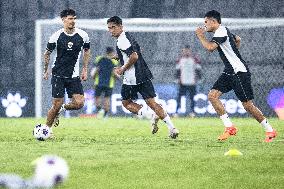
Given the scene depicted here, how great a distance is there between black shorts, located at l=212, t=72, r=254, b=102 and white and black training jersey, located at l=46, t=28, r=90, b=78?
234cm

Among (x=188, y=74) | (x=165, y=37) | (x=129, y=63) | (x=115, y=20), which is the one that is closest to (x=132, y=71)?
(x=129, y=63)

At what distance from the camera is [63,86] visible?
14398 millimetres

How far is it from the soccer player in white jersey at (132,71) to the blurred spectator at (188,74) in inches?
386

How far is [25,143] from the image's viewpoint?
13609 mm

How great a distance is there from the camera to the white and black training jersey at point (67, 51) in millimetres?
14188

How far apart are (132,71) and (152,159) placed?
3.92 metres

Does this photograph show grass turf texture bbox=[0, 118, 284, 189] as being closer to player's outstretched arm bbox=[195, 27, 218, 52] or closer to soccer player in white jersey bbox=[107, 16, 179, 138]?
soccer player in white jersey bbox=[107, 16, 179, 138]

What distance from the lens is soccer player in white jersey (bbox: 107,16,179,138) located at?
14.1m

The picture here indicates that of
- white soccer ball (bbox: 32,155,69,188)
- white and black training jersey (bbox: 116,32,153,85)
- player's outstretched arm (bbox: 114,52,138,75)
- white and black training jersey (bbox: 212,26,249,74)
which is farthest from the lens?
white and black training jersey (bbox: 116,32,153,85)

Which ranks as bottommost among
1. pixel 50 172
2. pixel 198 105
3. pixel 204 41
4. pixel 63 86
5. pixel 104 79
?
pixel 198 105

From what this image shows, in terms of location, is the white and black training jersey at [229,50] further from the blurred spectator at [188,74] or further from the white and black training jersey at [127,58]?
the blurred spectator at [188,74]

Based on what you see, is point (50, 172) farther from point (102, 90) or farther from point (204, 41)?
point (102, 90)

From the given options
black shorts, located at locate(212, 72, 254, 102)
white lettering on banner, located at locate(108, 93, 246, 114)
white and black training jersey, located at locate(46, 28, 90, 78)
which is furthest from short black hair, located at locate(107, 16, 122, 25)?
white lettering on banner, located at locate(108, 93, 246, 114)

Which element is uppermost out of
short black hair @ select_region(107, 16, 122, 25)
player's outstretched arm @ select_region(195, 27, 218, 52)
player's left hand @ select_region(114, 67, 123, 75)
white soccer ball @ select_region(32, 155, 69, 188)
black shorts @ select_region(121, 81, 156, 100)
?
short black hair @ select_region(107, 16, 122, 25)
